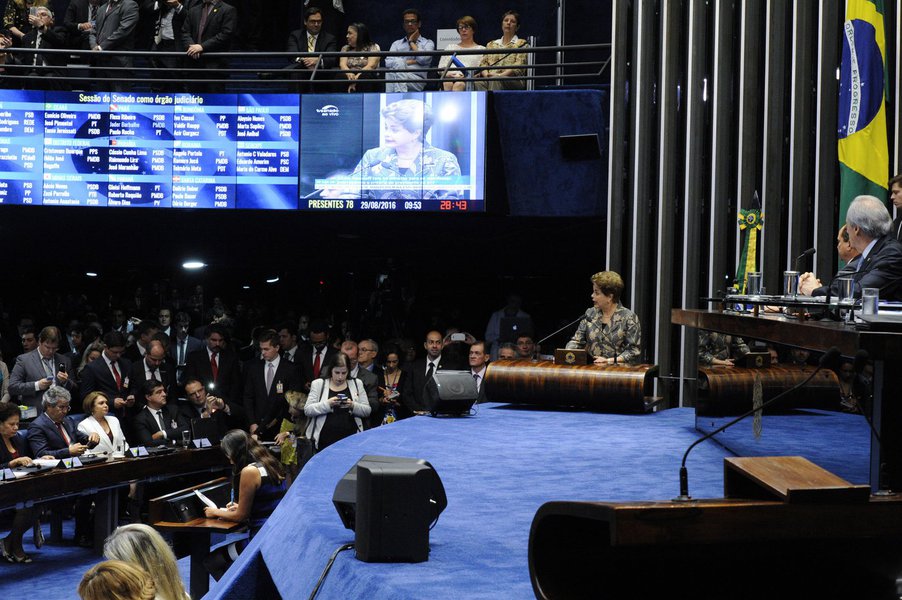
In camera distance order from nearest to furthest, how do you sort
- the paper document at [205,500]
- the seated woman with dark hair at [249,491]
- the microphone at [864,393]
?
the microphone at [864,393], the seated woman with dark hair at [249,491], the paper document at [205,500]

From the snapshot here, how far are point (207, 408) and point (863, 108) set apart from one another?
5.22m

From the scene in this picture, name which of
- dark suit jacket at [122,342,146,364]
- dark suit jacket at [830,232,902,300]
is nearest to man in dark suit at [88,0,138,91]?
dark suit jacket at [122,342,146,364]

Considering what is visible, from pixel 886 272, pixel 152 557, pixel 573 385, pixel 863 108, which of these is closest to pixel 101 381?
pixel 573 385

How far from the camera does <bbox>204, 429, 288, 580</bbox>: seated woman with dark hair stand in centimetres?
553

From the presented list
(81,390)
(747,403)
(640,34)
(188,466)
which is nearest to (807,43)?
(640,34)

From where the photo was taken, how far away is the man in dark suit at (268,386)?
8.04 m

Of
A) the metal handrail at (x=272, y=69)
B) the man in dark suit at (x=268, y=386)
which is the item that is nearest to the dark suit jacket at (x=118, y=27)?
the metal handrail at (x=272, y=69)

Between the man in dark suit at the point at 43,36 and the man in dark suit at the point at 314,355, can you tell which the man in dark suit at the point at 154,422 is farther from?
the man in dark suit at the point at 43,36

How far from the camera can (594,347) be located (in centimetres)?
632

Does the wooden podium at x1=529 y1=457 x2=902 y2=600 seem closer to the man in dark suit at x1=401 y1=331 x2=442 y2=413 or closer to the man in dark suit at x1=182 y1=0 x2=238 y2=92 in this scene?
the man in dark suit at x1=401 y1=331 x2=442 y2=413

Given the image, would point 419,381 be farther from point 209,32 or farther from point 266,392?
point 209,32

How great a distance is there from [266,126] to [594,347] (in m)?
3.83

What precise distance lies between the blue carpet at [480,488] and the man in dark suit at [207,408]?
8.91ft

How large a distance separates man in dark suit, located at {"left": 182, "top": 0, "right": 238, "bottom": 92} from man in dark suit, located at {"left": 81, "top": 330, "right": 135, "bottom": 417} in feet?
9.15
